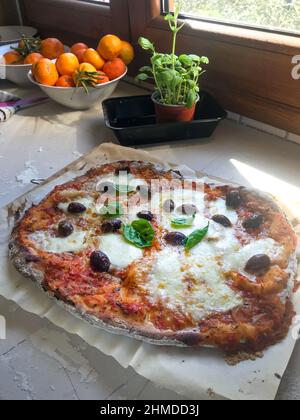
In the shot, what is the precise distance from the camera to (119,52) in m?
1.43

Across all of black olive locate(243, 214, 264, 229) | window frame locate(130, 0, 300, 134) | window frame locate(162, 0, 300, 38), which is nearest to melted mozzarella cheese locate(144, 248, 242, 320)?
black olive locate(243, 214, 264, 229)

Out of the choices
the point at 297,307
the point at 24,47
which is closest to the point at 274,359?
the point at 297,307

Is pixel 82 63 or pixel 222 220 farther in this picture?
pixel 82 63

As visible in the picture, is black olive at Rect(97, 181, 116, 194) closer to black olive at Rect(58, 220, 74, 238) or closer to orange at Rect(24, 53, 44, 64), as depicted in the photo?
black olive at Rect(58, 220, 74, 238)

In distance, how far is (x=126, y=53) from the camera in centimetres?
145

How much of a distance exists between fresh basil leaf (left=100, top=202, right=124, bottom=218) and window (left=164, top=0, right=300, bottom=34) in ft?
2.35

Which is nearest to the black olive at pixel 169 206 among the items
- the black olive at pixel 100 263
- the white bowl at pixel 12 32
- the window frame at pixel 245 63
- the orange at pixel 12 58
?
the black olive at pixel 100 263

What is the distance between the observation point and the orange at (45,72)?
4.33ft

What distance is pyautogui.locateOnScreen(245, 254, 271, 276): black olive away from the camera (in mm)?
756

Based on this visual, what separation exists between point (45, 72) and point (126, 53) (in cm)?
32

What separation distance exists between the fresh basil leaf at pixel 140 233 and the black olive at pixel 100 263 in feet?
0.26

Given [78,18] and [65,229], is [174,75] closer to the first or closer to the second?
[65,229]

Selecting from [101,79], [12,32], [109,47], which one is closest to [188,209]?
[101,79]

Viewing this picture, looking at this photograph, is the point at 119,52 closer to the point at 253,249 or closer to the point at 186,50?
the point at 186,50
